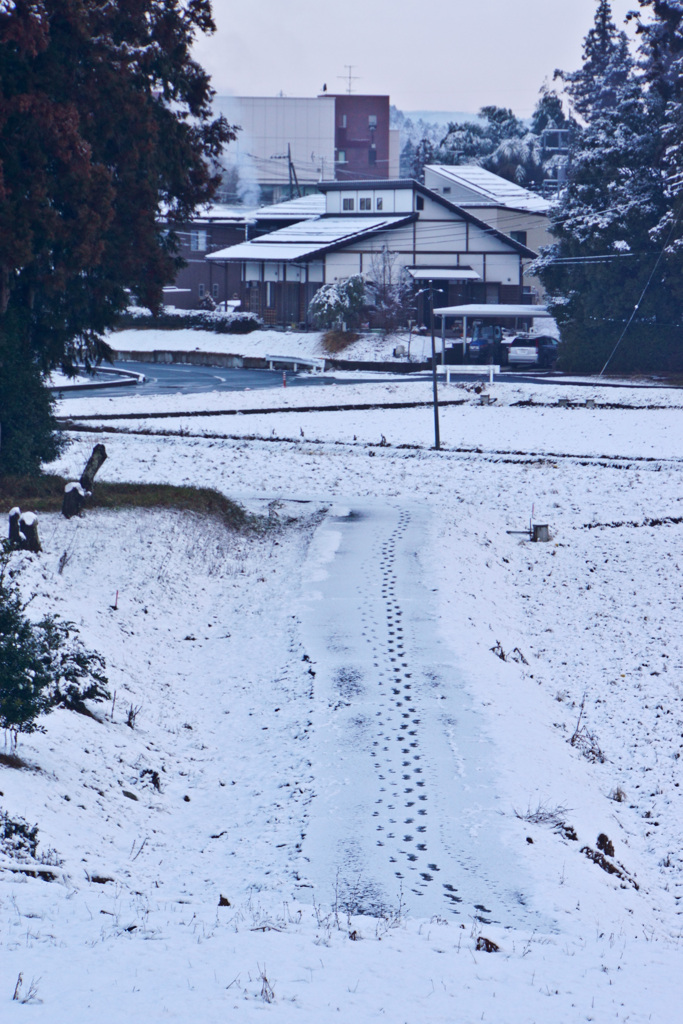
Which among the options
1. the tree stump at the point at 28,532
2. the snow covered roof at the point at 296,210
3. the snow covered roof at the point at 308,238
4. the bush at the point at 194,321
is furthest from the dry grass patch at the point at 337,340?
the tree stump at the point at 28,532

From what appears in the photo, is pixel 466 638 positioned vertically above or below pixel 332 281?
below

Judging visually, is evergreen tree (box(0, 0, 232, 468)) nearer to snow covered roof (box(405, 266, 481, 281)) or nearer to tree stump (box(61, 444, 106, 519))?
tree stump (box(61, 444, 106, 519))

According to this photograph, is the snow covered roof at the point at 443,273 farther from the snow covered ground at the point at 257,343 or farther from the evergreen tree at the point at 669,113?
the evergreen tree at the point at 669,113

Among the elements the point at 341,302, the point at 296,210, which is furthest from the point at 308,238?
the point at 341,302

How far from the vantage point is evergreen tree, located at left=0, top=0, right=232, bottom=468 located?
18.9 m

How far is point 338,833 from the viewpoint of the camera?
29.3ft

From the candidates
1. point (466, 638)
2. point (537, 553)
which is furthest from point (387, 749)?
point (537, 553)

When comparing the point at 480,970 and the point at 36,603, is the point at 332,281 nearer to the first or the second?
the point at 36,603

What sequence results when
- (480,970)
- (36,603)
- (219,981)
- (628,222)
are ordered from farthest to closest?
(628,222), (36,603), (480,970), (219,981)

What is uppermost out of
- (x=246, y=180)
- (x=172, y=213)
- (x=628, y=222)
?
(x=246, y=180)

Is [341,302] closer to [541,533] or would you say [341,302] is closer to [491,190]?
[491,190]

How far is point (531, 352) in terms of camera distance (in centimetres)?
5822

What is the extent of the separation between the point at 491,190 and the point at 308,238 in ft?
56.3

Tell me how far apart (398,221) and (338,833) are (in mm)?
60574
